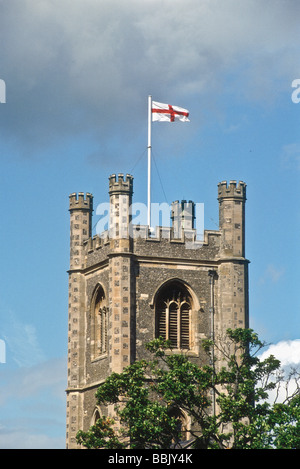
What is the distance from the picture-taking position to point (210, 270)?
81.3 meters

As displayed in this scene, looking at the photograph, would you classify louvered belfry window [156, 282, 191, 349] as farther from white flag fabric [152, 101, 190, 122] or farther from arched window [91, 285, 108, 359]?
white flag fabric [152, 101, 190, 122]

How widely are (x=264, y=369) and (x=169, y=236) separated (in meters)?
15.8

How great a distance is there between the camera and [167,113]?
8356 cm

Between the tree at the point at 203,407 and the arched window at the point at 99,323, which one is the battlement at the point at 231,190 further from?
the tree at the point at 203,407

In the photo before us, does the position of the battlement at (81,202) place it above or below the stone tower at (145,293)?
above

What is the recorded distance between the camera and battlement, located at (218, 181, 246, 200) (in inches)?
3265

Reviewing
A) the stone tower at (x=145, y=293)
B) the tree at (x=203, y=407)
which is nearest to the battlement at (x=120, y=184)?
the stone tower at (x=145, y=293)

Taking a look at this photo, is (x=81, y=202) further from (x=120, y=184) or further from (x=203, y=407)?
(x=203, y=407)

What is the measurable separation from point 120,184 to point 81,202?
16.7 ft

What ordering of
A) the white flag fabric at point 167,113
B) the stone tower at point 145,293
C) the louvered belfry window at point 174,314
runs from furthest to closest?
the white flag fabric at point 167,113
the louvered belfry window at point 174,314
the stone tower at point 145,293

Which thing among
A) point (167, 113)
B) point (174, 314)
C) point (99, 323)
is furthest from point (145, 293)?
point (167, 113)

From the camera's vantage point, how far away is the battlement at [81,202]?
86.2 meters
